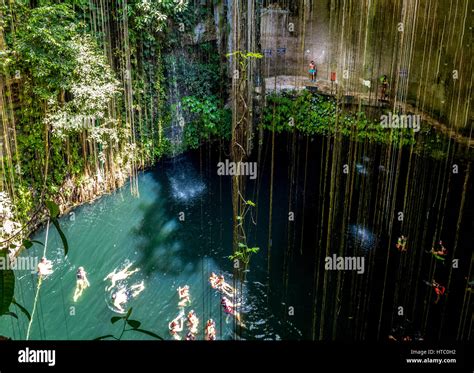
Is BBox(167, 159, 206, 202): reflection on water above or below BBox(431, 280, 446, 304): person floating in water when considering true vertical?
above

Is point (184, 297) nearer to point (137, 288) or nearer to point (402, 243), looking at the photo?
point (137, 288)

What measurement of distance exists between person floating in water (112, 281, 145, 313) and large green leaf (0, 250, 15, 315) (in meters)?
6.40

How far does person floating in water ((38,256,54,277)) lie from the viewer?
295 inches

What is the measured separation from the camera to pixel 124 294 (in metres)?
7.20

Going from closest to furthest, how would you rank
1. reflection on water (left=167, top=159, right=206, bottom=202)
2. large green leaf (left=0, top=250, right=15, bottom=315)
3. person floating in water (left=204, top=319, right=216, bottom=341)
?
large green leaf (left=0, top=250, right=15, bottom=315)
person floating in water (left=204, top=319, right=216, bottom=341)
reflection on water (left=167, top=159, right=206, bottom=202)

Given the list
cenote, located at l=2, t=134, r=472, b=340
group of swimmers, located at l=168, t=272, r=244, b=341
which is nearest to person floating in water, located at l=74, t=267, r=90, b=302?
cenote, located at l=2, t=134, r=472, b=340

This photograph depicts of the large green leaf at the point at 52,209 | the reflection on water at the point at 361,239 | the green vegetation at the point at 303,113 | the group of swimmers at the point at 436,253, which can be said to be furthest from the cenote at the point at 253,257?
the large green leaf at the point at 52,209

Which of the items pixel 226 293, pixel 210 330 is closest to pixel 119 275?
pixel 226 293

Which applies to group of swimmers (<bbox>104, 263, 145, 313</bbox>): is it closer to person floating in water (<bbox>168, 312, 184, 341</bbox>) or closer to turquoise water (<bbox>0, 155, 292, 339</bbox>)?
turquoise water (<bbox>0, 155, 292, 339</bbox>)

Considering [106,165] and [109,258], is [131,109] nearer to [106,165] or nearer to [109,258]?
[106,165]

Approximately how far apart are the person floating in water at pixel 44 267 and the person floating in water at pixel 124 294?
123 cm

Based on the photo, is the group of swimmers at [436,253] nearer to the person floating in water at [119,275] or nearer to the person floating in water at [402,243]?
the person floating in water at [402,243]

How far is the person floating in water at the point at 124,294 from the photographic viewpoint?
7.06 m

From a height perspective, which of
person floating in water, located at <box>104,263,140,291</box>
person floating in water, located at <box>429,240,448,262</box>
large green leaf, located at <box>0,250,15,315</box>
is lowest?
person floating in water, located at <box>104,263,140,291</box>
